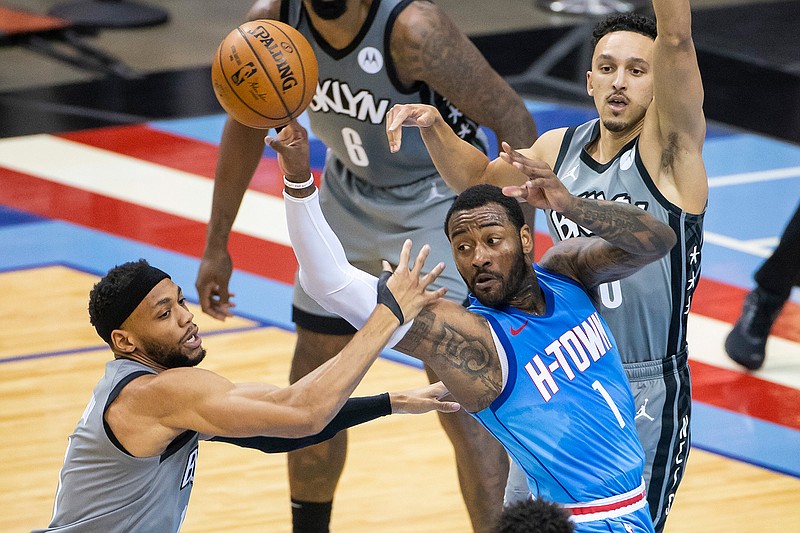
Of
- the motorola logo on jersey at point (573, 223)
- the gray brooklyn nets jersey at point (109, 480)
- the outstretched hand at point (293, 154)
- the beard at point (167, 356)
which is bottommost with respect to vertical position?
the gray brooklyn nets jersey at point (109, 480)

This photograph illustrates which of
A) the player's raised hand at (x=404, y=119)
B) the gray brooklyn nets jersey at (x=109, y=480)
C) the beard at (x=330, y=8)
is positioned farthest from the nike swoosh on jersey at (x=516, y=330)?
the beard at (x=330, y=8)

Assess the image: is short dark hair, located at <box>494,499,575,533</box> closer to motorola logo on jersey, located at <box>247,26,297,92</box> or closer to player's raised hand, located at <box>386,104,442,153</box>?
player's raised hand, located at <box>386,104,442,153</box>

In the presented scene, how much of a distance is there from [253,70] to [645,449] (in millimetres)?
1550

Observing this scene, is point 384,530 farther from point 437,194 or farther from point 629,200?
point 629,200

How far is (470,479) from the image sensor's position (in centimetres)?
453

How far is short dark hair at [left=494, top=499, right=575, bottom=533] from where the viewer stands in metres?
2.92

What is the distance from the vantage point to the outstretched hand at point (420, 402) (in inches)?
152

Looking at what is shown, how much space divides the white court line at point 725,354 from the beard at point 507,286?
10.8 ft

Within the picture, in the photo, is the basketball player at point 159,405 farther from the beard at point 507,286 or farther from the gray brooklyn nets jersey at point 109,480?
the beard at point 507,286

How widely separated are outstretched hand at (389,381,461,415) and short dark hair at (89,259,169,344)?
775mm

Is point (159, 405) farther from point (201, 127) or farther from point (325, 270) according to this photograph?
point (201, 127)

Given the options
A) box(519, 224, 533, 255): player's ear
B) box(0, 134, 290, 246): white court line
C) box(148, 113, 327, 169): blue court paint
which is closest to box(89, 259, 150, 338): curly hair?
box(519, 224, 533, 255): player's ear

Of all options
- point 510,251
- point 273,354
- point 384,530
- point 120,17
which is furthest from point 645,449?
point 120,17

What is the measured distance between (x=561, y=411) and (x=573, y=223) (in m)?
0.73
